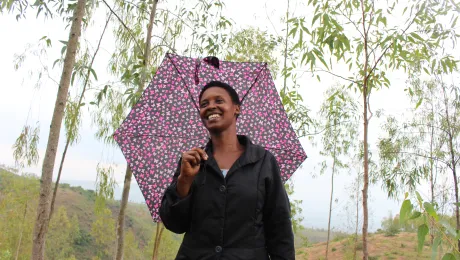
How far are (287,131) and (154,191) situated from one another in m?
0.79

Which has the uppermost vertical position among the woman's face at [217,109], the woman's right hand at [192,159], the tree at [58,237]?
the woman's face at [217,109]

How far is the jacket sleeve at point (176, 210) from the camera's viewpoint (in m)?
1.44

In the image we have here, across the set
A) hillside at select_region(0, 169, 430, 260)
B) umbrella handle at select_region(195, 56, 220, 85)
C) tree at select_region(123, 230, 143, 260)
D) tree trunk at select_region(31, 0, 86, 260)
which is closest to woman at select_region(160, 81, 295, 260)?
umbrella handle at select_region(195, 56, 220, 85)

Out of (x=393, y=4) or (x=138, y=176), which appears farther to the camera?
(x=393, y=4)

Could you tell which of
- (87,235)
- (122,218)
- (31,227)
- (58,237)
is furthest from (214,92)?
(87,235)

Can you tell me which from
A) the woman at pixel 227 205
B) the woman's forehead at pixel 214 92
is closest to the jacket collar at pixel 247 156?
the woman at pixel 227 205

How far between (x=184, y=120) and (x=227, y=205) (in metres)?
0.86

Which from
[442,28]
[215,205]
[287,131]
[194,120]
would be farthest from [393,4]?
[215,205]

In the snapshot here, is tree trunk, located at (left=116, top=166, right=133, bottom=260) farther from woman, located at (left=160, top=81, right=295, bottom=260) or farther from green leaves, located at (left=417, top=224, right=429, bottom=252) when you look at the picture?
green leaves, located at (left=417, top=224, right=429, bottom=252)

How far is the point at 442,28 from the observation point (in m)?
3.68

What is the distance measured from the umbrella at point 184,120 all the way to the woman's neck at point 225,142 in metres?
0.57

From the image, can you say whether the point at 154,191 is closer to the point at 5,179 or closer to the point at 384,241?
the point at 5,179

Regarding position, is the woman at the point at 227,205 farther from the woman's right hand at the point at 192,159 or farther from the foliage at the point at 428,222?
the foliage at the point at 428,222

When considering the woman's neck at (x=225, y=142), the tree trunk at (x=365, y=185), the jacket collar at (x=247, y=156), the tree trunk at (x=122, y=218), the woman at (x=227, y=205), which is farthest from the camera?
the tree trunk at (x=122, y=218)
